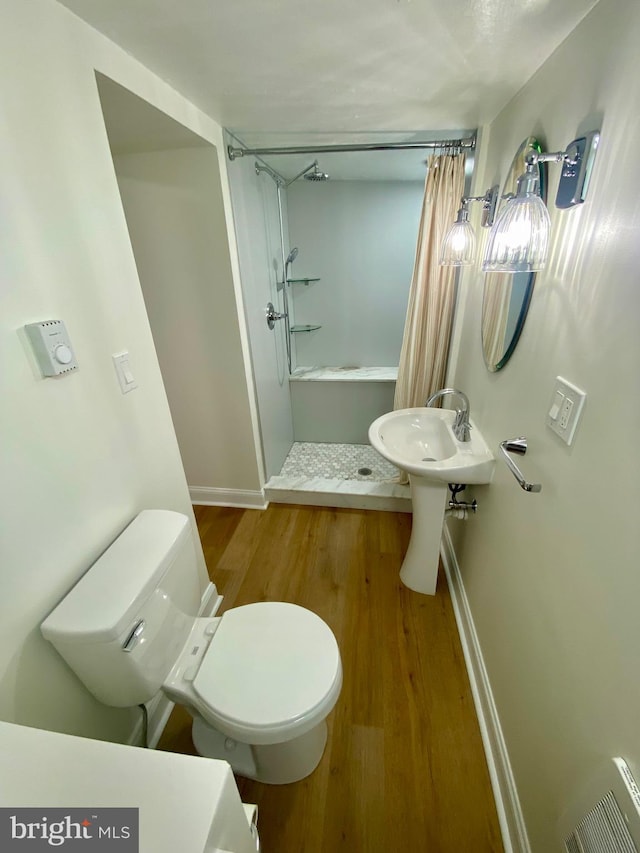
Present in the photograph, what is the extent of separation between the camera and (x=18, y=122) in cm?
68

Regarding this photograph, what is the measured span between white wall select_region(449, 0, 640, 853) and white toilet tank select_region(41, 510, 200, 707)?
98 cm

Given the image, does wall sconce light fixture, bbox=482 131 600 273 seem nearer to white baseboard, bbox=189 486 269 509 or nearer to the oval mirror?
the oval mirror

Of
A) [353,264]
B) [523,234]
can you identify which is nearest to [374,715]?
[523,234]

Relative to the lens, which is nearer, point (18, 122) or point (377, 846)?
point (18, 122)

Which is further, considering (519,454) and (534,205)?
(519,454)

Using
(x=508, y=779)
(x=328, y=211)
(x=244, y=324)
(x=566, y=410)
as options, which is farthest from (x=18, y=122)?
(x=328, y=211)

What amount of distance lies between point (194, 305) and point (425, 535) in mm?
1654

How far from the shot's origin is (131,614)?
2.55ft

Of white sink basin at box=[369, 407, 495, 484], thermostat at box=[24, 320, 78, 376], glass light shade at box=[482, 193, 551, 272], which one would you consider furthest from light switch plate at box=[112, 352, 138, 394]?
glass light shade at box=[482, 193, 551, 272]

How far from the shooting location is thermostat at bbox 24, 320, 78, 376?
724mm

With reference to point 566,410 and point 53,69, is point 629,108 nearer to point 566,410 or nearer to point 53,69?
point 566,410

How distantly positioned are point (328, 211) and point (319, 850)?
11.1 ft

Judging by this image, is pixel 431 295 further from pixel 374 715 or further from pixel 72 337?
pixel 374 715
